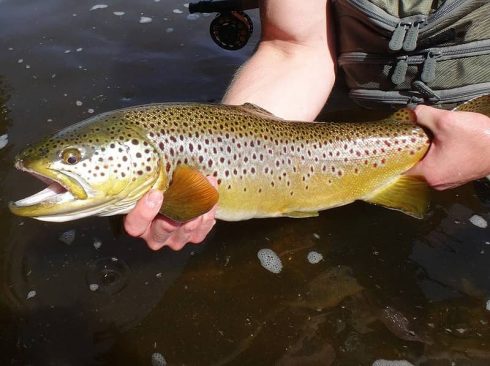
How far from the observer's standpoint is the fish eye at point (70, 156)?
208cm

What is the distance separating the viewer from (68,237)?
3141mm

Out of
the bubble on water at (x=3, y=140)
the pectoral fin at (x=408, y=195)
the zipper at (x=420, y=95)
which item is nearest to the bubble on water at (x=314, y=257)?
the pectoral fin at (x=408, y=195)

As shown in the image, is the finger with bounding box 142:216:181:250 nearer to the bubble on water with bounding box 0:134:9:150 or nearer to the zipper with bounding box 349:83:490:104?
the zipper with bounding box 349:83:490:104

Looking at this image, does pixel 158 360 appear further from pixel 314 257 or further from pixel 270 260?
pixel 314 257

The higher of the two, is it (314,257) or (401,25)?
(401,25)

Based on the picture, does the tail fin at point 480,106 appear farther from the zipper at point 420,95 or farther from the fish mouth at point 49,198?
the fish mouth at point 49,198

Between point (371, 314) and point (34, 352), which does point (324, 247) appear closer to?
point (371, 314)

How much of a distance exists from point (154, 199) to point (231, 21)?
2092mm

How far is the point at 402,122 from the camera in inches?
106

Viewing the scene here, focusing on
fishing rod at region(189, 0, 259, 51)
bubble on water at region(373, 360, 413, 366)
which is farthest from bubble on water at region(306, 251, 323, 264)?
fishing rod at region(189, 0, 259, 51)

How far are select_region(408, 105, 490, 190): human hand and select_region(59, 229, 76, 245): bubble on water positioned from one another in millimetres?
2199

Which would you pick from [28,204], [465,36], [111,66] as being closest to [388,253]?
[465,36]

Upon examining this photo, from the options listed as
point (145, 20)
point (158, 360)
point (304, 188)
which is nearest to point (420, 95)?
point (304, 188)

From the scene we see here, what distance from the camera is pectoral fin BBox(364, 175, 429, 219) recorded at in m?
2.70
